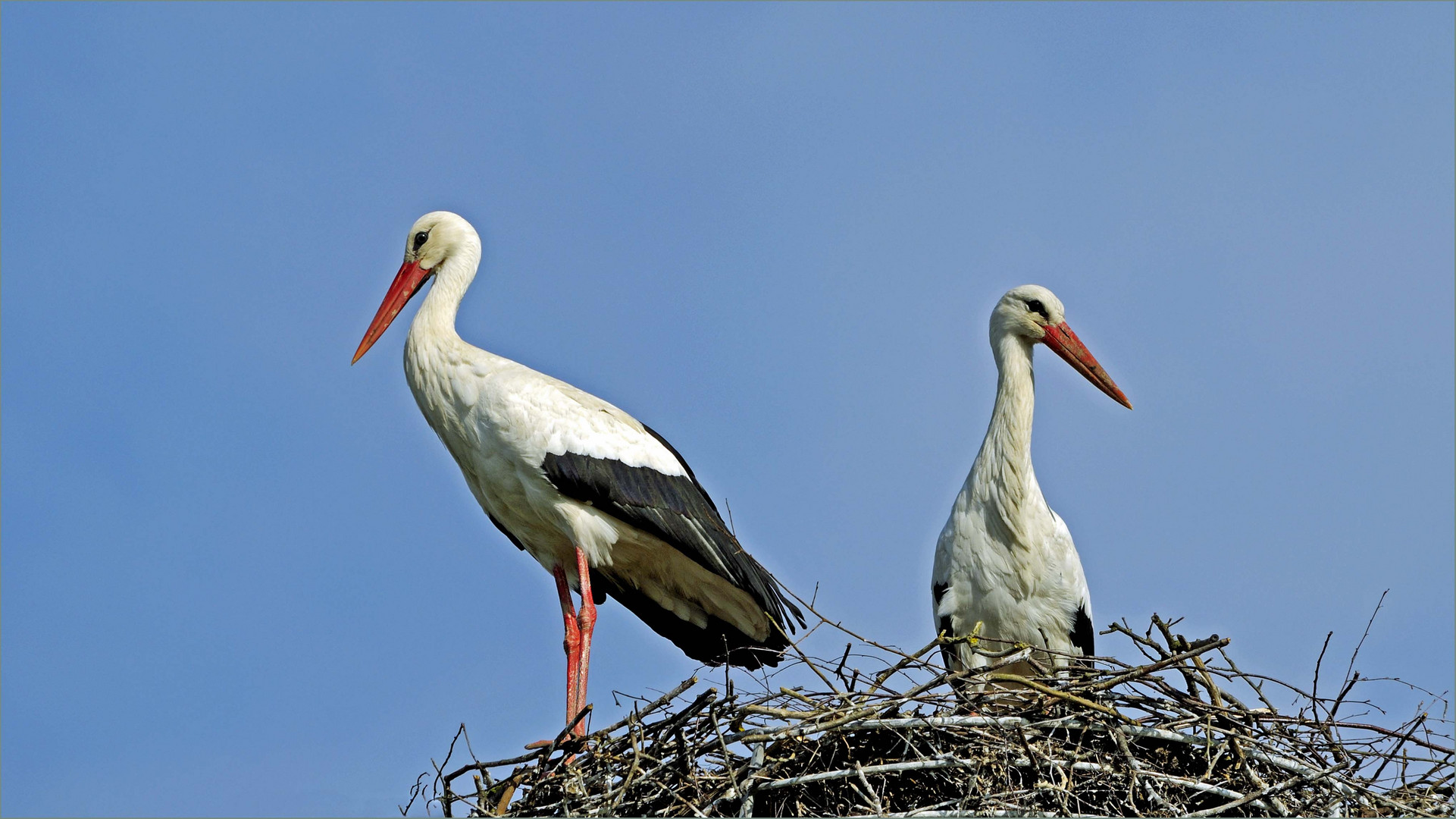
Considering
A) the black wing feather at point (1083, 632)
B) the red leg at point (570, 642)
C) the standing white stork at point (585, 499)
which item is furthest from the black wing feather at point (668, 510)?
the black wing feather at point (1083, 632)

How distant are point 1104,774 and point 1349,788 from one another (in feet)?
2.44

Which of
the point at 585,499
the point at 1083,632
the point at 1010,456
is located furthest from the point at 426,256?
the point at 1083,632

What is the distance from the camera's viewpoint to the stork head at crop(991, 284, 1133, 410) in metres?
6.94

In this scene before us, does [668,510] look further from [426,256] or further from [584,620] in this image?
[426,256]

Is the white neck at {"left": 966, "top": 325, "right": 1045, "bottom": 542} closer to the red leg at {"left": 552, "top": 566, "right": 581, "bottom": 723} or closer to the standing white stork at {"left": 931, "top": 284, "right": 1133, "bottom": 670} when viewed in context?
the standing white stork at {"left": 931, "top": 284, "right": 1133, "bottom": 670}

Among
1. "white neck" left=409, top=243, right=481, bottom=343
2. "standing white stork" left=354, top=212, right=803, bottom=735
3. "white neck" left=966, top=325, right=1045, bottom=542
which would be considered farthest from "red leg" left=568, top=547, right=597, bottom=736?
"white neck" left=966, top=325, right=1045, bottom=542

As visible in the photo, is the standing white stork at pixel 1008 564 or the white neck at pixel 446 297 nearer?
the standing white stork at pixel 1008 564

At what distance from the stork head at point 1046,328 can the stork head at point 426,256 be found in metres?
2.25

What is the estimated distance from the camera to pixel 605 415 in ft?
21.6

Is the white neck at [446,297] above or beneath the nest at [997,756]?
above

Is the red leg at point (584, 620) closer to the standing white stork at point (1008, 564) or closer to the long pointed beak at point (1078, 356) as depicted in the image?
the standing white stork at point (1008, 564)

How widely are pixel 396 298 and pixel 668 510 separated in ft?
5.45

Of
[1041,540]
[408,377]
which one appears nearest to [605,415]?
[408,377]

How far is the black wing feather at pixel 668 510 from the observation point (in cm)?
634
